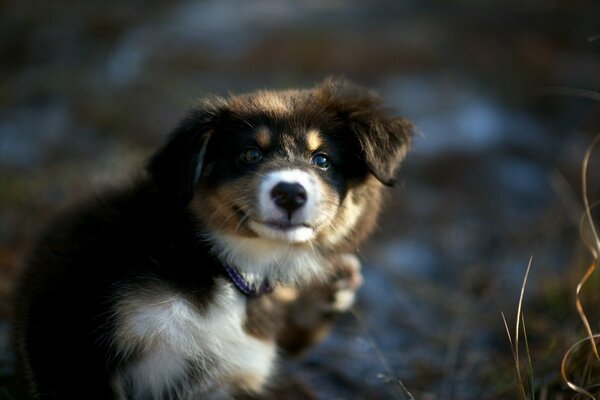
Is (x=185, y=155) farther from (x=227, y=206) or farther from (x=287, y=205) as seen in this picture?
(x=287, y=205)

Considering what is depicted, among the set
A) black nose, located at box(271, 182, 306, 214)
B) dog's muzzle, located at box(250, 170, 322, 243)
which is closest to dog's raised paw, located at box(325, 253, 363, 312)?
dog's muzzle, located at box(250, 170, 322, 243)

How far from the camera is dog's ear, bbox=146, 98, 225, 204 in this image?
2887mm

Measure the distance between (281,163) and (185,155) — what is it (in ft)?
1.47

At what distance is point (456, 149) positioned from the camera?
764 cm

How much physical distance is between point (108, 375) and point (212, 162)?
1.09 metres

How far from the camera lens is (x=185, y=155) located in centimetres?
293

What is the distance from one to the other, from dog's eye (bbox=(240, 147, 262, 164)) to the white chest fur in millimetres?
598

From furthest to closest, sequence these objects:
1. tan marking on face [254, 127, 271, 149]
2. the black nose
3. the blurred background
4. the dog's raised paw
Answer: the blurred background → the dog's raised paw → tan marking on face [254, 127, 271, 149] → the black nose

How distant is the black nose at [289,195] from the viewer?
274 centimetres

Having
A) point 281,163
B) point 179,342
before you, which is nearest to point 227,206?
point 281,163

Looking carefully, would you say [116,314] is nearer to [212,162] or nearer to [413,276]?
[212,162]

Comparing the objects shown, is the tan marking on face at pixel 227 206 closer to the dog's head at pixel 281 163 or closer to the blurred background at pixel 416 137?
the dog's head at pixel 281 163

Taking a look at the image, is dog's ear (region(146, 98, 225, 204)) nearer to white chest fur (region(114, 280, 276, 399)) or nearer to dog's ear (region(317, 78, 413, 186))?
white chest fur (region(114, 280, 276, 399))

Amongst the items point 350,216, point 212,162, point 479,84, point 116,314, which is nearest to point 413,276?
point 350,216
